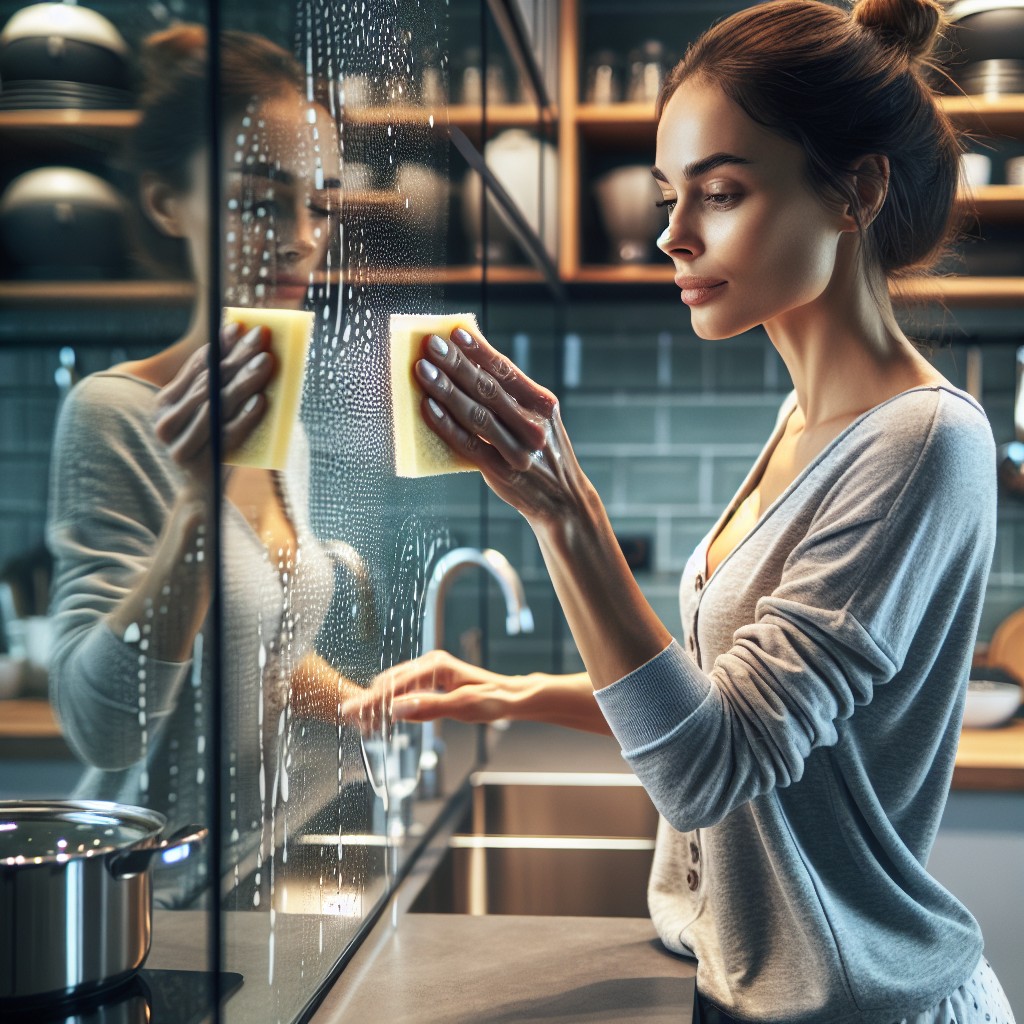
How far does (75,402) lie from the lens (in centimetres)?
37

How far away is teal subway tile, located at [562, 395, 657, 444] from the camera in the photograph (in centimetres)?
→ 251

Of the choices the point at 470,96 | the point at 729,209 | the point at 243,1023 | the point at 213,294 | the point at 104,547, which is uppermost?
the point at 470,96

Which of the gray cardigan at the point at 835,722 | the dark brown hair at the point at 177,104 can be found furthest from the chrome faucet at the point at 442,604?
the dark brown hair at the point at 177,104

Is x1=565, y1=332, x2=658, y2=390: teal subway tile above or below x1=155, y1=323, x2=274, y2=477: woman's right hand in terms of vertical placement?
above

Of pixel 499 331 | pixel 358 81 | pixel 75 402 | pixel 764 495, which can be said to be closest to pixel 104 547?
pixel 75 402

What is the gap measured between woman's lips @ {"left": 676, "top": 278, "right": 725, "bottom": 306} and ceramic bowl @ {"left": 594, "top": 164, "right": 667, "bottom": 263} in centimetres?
138

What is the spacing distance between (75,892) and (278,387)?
23cm

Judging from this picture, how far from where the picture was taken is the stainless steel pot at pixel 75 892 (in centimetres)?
41

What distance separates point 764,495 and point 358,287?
0.42m

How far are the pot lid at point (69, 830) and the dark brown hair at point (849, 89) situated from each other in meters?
0.62

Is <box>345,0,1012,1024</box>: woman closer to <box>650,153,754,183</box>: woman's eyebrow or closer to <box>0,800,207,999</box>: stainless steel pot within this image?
<box>650,153,754,183</box>: woman's eyebrow

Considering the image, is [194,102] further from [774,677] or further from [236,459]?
[774,677]

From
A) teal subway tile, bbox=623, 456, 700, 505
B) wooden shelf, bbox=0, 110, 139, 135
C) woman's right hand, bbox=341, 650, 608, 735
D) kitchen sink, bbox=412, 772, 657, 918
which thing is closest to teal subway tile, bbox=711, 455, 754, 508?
teal subway tile, bbox=623, 456, 700, 505

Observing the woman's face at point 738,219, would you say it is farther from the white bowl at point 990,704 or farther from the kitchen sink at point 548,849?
the white bowl at point 990,704
